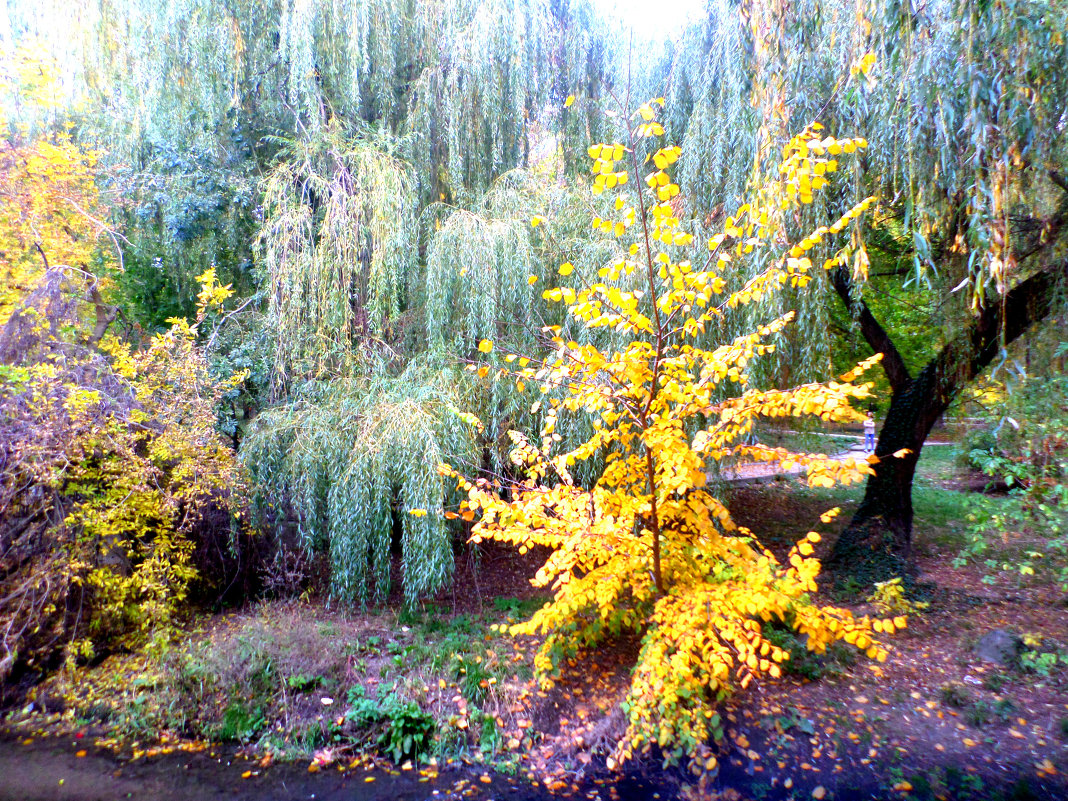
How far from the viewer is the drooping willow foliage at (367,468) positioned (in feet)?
20.3

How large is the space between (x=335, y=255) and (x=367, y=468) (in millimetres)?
2299

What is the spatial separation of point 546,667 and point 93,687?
388 centimetres

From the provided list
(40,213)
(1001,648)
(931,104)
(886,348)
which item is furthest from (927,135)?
Answer: (40,213)

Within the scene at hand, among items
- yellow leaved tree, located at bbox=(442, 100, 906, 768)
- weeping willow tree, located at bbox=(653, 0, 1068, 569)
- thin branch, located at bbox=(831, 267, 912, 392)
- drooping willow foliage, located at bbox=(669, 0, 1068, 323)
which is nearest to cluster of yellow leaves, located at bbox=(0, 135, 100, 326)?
yellow leaved tree, located at bbox=(442, 100, 906, 768)

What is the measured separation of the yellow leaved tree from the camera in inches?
146

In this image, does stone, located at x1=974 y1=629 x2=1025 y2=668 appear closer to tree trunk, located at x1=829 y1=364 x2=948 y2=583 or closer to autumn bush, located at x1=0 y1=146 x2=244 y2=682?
tree trunk, located at x1=829 y1=364 x2=948 y2=583

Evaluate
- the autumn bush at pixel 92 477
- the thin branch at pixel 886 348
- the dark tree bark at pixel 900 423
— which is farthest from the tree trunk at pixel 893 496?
the autumn bush at pixel 92 477

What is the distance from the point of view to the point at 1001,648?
551 cm

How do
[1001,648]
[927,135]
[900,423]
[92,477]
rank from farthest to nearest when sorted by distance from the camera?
[900,423]
[92,477]
[1001,648]
[927,135]

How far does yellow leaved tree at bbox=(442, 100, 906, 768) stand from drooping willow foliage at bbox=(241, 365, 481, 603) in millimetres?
1410

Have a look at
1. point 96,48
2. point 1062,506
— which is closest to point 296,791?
point 1062,506

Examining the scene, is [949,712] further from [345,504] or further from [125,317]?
[125,317]

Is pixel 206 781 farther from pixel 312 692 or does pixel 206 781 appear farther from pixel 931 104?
pixel 931 104

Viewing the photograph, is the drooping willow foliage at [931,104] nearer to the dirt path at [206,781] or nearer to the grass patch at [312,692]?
the grass patch at [312,692]
